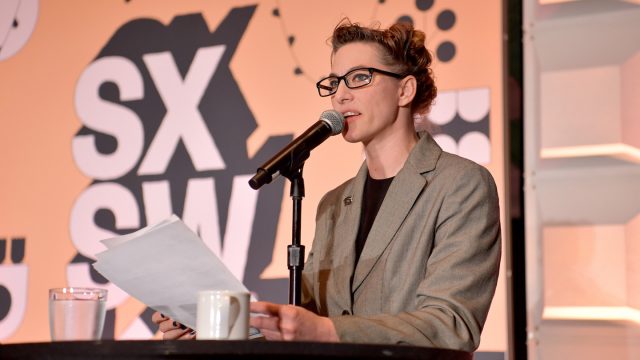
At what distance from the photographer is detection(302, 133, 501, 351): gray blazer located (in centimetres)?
175

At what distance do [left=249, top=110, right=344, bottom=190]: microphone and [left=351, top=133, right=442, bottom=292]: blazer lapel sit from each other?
269 mm

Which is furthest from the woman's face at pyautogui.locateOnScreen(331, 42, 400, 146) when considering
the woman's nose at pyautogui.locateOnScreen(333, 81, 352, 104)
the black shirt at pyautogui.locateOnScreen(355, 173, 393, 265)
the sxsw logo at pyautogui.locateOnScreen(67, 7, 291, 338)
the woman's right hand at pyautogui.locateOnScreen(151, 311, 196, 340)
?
the sxsw logo at pyautogui.locateOnScreen(67, 7, 291, 338)

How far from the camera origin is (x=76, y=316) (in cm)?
153

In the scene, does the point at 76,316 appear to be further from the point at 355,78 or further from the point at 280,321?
the point at 355,78

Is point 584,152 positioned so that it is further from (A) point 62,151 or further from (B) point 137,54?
(A) point 62,151

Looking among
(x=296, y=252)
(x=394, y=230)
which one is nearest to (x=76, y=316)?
(x=296, y=252)

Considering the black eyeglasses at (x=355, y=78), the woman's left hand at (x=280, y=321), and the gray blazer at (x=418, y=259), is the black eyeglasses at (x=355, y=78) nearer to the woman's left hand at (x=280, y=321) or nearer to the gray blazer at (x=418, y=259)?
the gray blazer at (x=418, y=259)

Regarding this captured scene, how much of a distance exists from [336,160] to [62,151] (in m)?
1.19

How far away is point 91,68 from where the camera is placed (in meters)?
3.68

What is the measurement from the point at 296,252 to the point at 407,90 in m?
0.70

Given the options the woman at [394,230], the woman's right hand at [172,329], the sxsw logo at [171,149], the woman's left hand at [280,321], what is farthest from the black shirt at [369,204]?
the sxsw logo at [171,149]

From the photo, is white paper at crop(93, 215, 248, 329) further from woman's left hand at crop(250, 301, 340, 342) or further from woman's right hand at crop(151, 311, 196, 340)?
woman's right hand at crop(151, 311, 196, 340)

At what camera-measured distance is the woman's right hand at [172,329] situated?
1855 millimetres

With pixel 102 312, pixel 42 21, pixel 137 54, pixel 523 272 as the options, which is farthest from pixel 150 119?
pixel 102 312
